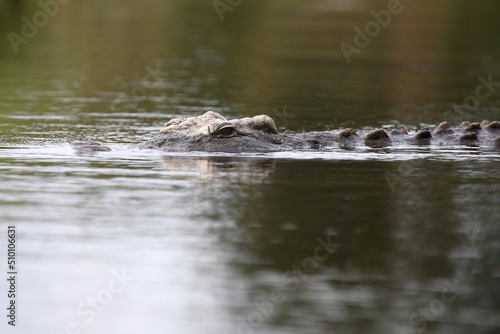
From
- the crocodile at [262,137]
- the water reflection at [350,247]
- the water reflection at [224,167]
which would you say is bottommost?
the water reflection at [350,247]

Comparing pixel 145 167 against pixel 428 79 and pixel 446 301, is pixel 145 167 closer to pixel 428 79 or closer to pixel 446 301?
pixel 446 301

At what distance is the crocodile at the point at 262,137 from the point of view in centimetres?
1445

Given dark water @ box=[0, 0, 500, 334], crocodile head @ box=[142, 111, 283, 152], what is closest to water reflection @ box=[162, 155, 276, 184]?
dark water @ box=[0, 0, 500, 334]

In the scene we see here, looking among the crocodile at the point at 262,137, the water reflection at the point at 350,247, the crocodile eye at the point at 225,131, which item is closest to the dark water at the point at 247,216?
the water reflection at the point at 350,247

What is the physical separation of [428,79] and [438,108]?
19.4 feet

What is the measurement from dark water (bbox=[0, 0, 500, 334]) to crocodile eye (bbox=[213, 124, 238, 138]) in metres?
0.64

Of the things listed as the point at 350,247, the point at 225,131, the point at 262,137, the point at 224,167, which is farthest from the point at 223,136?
the point at 350,247

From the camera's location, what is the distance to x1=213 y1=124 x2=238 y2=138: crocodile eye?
1440 cm

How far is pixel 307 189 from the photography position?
11672mm

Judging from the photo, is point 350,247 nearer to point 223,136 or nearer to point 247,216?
point 247,216

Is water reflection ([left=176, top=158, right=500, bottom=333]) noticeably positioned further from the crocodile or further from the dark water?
the crocodile

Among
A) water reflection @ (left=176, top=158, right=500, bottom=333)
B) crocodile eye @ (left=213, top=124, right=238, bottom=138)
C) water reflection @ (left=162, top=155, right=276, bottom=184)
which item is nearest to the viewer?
water reflection @ (left=176, top=158, right=500, bottom=333)

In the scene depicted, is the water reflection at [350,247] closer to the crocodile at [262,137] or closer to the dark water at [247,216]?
the dark water at [247,216]

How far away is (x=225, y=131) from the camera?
14.5 metres
